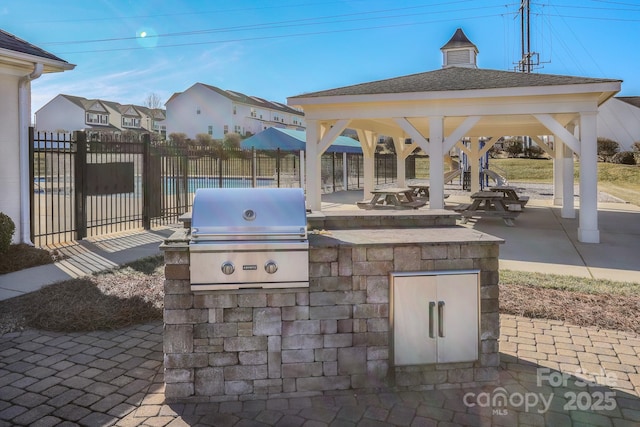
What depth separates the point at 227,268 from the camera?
290 cm

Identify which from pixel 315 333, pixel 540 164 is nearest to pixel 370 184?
pixel 315 333

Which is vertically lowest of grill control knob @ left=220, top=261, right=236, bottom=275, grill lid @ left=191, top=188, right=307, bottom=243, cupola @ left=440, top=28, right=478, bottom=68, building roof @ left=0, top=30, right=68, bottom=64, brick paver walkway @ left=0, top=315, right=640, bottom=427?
brick paver walkway @ left=0, top=315, right=640, bottom=427

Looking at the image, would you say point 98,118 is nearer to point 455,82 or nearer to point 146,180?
point 146,180

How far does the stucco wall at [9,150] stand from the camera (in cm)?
740

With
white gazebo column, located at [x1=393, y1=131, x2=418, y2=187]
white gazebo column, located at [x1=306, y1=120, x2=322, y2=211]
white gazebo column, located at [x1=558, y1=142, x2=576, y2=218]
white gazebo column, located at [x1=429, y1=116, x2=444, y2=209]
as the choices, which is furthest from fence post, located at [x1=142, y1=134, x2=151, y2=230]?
white gazebo column, located at [x1=558, y1=142, x2=576, y2=218]

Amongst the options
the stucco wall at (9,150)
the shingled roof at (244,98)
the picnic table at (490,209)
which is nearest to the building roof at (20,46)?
the stucco wall at (9,150)

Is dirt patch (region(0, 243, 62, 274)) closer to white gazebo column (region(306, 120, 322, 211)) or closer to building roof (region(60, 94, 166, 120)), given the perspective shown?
white gazebo column (region(306, 120, 322, 211))

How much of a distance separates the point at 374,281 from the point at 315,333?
0.51m

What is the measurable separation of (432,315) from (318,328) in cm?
75

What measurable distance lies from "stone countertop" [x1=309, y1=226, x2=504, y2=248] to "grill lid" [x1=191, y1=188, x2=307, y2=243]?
0.21 meters

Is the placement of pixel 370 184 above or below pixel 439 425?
above

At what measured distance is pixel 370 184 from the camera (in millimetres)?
16109

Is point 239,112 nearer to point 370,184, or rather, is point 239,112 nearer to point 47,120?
point 47,120

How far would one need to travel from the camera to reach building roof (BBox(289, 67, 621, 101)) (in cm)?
925
